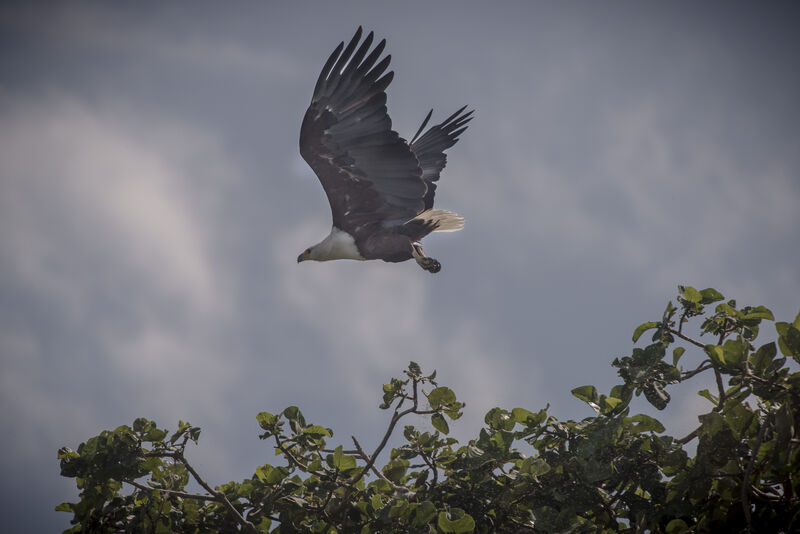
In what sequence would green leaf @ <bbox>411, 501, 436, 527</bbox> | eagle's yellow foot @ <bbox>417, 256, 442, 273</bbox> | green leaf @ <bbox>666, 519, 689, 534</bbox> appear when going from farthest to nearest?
eagle's yellow foot @ <bbox>417, 256, 442, 273</bbox>
green leaf @ <bbox>411, 501, 436, 527</bbox>
green leaf @ <bbox>666, 519, 689, 534</bbox>

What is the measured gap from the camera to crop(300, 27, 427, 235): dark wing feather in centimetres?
656

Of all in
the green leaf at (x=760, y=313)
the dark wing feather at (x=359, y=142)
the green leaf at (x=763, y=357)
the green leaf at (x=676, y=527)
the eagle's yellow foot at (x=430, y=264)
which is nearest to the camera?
the green leaf at (x=676, y=527)

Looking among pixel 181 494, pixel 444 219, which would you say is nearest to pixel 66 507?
pixel 181 494

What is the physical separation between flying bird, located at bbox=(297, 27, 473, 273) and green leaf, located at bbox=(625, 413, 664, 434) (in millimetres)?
3868

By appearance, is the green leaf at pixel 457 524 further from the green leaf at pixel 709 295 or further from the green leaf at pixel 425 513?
the green leaf at pixel 709 295

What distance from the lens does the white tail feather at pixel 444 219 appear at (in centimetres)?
787

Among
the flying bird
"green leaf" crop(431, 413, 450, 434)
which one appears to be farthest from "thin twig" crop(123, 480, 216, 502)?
the flying bird

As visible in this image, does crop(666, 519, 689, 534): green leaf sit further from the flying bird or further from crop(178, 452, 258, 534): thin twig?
the flying bird

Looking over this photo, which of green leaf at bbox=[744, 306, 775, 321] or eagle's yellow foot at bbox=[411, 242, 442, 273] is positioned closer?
green leaf at bbox=[744, 306, 775, 321]

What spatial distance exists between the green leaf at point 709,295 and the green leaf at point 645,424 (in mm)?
862

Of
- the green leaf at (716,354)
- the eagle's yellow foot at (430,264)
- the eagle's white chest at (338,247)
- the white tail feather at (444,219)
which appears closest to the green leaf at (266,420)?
the green leaf at (716,354)

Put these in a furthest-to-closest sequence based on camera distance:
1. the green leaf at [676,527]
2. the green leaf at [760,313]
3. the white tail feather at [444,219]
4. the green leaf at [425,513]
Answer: the white tail feather at [444,219], the green leaf at [760,313], the green leaf at [425,513], the green leaf at [676,527]

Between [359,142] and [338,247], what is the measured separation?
4.63 feet

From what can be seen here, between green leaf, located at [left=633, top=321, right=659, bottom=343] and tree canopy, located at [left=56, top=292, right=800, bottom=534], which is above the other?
green leaf, located at [left=633, top=321, right=659, bottom=343]
